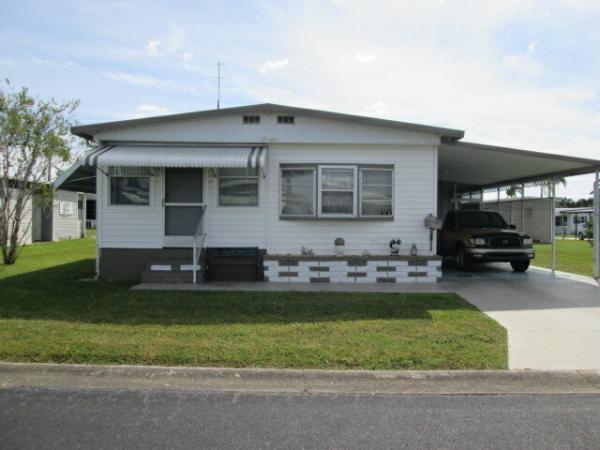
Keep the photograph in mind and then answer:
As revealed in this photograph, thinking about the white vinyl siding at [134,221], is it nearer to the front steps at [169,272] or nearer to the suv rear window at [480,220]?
the front steps at [169,272]

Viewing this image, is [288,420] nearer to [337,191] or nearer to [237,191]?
[337,191]

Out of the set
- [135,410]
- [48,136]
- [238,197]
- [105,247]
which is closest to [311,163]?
[238,197]

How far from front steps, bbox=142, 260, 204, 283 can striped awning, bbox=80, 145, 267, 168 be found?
2.18m

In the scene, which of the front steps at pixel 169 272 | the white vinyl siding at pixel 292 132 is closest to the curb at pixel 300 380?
the front steps at pixel 169 272

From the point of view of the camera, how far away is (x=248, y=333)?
593 centimetres

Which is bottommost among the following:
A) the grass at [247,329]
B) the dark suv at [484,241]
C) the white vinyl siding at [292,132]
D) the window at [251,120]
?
the grass at [247,329]

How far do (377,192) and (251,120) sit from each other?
3.26 m

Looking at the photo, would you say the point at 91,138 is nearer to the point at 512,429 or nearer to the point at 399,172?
the point at 399,172

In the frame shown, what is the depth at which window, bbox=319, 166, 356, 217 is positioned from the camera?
10.3m

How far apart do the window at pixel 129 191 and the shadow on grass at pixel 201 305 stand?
2.04 metres

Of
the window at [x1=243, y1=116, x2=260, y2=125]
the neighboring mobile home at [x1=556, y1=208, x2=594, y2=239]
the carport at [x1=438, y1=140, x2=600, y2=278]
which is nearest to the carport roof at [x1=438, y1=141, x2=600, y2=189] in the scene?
the carport at [x1=438, y1=140, x2=600, y2=278]

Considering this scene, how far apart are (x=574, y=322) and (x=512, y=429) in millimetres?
4009

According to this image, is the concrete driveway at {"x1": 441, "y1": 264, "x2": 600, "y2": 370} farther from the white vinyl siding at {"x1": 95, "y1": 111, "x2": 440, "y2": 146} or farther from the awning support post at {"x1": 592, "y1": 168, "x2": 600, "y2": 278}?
the white vinyl siding at {"x1": 95, "y1": 111, "x2": 440, "y2": 146}

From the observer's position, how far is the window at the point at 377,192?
1038 centimetres
